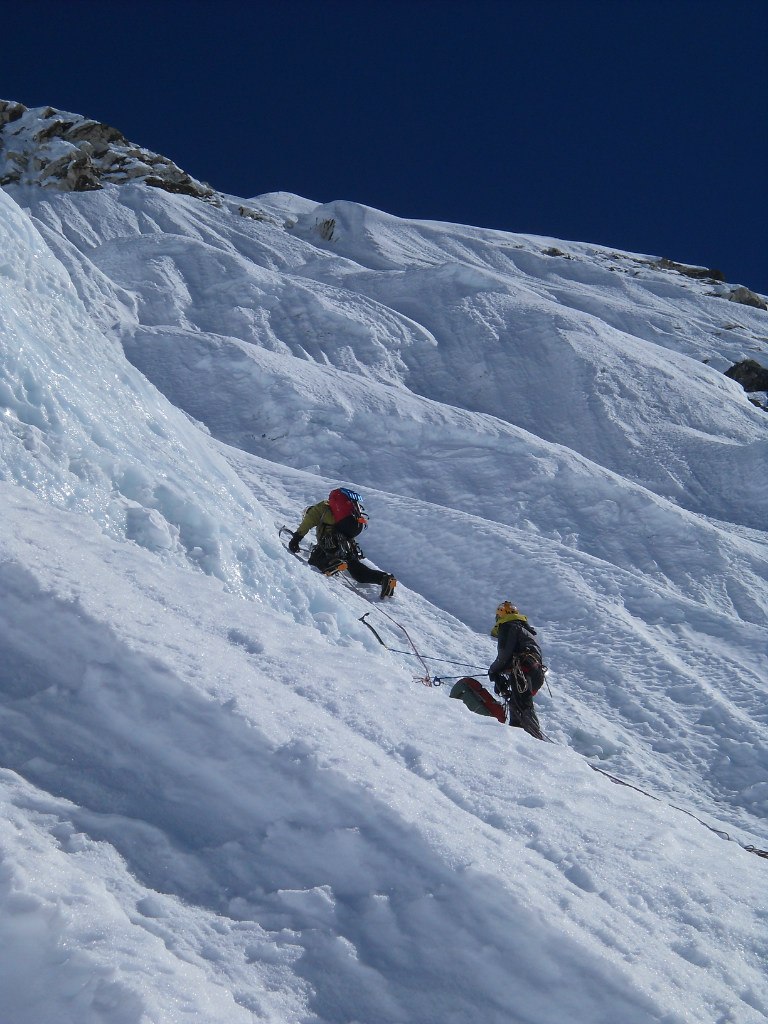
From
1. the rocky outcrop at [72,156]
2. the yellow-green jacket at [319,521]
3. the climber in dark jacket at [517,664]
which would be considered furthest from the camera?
the rocky outcrop at [72,156]

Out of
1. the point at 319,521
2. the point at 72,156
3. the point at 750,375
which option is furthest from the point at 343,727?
the point at 72,156

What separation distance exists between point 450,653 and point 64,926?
288 inches

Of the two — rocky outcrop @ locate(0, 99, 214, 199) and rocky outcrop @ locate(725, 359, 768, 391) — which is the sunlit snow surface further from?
rocky outcrop @ locate(0, 99, 214, 199)

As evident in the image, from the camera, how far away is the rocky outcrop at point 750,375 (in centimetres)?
2911

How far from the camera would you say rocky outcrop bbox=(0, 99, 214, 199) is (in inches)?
1585

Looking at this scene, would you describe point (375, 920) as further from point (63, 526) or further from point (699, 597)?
point (699, 597)

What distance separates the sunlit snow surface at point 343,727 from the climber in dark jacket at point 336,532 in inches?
12.2

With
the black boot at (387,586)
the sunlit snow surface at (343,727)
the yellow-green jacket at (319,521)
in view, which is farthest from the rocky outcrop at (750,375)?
the yellow-green jacket at (319,521)

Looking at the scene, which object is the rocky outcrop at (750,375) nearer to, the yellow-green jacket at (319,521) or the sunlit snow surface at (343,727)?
the sunlit snow surface at (343,727)

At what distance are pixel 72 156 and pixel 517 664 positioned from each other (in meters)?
42.2

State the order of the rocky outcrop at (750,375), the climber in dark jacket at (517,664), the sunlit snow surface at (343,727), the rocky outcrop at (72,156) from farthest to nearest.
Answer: the rocky outcrop at (72,156)
the rocky outcrop at (750,375)
the climber in dark jacket at (517,664)
the sunlit snow surface at (343,727)

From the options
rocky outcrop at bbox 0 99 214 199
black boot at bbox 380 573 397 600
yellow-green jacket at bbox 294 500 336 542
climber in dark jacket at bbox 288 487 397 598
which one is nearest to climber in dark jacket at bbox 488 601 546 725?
black boot at bbox 380 573 397 600

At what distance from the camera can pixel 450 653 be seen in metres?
9.45

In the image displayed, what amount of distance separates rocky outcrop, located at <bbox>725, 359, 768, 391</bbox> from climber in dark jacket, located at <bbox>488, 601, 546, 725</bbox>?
80.1ft
